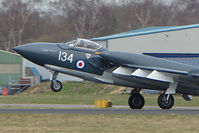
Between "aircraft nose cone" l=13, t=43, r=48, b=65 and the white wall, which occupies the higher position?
the white wall

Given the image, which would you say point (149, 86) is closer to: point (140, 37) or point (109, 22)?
point (140, 37)

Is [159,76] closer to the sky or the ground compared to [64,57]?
closer to the ground

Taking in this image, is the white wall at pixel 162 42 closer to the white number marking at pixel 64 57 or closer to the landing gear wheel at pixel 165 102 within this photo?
the landing gear wheel at pixel 165 102

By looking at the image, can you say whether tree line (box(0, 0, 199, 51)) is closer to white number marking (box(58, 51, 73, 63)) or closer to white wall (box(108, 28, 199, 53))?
white wall (box(108, 28, 199, 53))

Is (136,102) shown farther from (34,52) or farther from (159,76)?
(34,52)

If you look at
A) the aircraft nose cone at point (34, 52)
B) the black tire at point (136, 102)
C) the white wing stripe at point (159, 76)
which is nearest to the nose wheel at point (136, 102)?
the black tire at point (136, 102)

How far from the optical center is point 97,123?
1762cm

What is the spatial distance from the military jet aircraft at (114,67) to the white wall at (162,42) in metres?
23.5

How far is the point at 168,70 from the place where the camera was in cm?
2302

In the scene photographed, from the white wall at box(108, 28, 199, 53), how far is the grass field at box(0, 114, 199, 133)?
92.2ft

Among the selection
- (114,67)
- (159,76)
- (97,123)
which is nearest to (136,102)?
(114,67)

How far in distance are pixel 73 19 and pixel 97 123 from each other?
68.7 metres

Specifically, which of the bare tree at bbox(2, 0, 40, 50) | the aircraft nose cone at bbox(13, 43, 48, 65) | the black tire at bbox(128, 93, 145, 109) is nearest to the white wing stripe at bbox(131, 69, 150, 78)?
the black tire at bbox(128, 93, 145, 109)

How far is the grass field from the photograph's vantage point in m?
16.0
